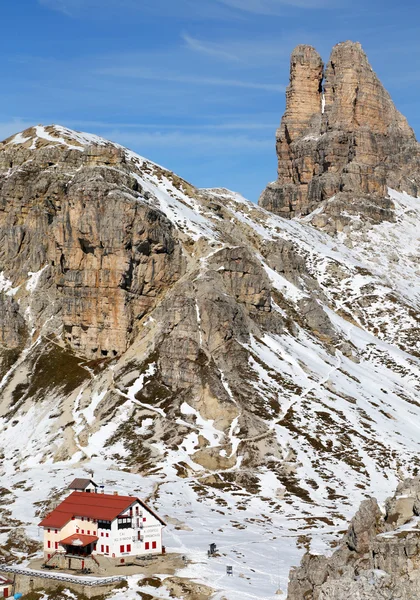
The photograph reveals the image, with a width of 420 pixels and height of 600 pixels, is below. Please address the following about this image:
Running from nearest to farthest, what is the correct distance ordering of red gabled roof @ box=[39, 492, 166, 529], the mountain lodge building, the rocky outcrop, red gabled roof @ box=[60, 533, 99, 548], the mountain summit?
the rocky outcrop, red gabled roof @ box=[60, 533, 99, 548], the mountain lodge building, red gabled roof @ box=[39, 492, 166, 529], the mountain summit

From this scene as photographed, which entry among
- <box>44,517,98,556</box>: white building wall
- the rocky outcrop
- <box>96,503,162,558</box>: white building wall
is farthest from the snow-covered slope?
the rocky outcrop

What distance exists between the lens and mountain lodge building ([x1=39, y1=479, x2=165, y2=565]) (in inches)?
3639

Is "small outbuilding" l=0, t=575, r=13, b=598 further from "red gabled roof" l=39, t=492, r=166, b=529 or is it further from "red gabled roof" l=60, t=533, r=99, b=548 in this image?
"red gabled roof" l=39, t=492, r=166, b=529

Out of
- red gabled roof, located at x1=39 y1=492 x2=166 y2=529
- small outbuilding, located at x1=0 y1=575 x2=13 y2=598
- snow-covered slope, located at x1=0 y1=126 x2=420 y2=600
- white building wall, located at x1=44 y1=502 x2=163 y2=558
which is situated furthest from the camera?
snow-covered slope, located at x1=0 y1=126 x2=420 y2=600

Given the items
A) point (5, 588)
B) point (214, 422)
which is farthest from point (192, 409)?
point (5, 588)

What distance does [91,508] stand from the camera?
95.8 meters

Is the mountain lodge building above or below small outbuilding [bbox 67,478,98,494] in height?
below

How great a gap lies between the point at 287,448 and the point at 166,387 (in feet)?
91.8

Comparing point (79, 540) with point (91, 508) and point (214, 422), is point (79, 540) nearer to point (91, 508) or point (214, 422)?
point (91, 508)

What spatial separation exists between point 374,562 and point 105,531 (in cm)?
4152

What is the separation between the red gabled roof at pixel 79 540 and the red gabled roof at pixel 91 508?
167cm

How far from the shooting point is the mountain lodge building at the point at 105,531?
303 ft

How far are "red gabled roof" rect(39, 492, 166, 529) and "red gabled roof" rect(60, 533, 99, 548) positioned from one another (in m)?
1.67

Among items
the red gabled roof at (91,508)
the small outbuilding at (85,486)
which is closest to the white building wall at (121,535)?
the red gabled roof at (91,508)
